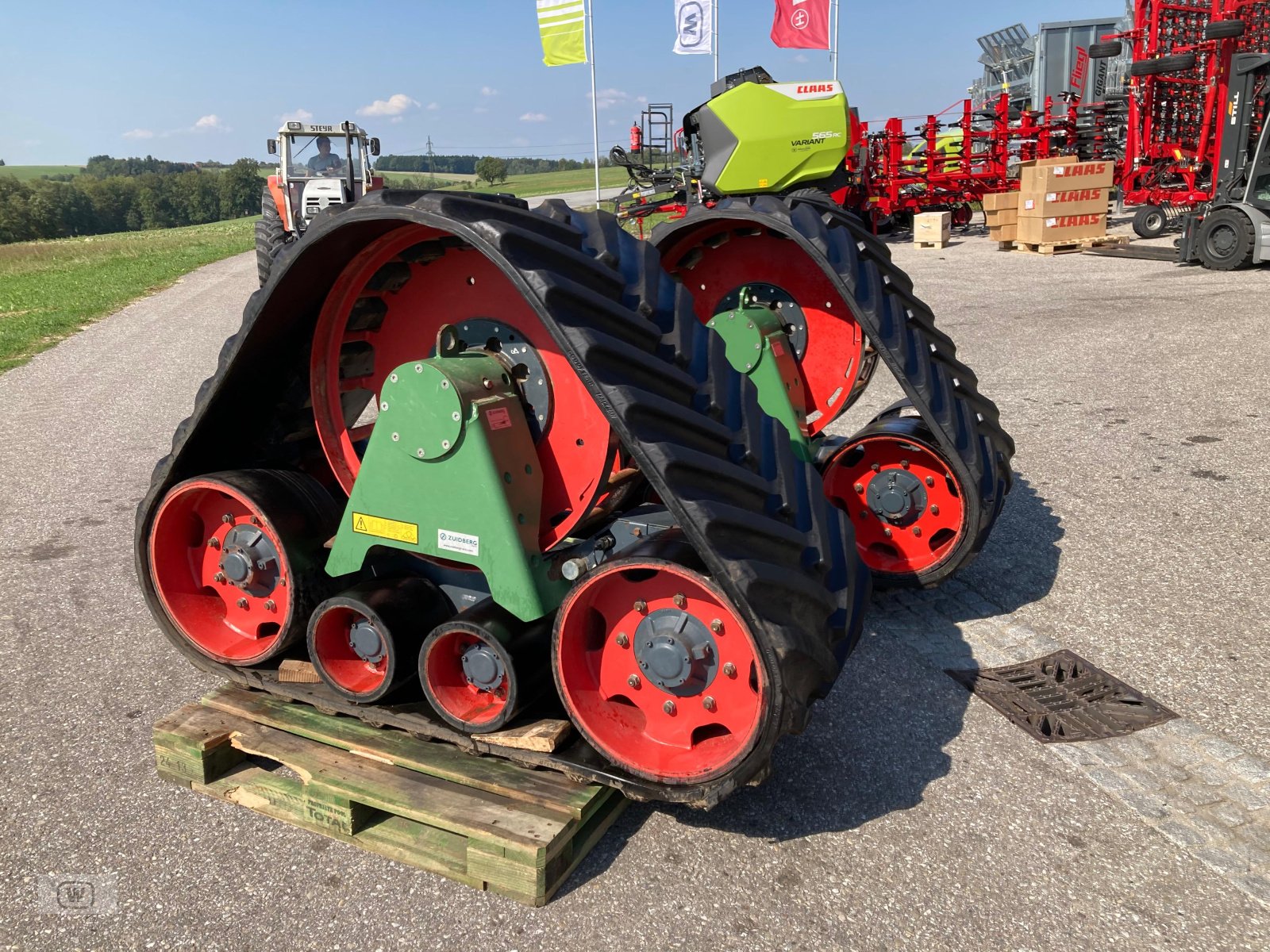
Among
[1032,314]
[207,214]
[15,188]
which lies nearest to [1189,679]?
[1032,314]

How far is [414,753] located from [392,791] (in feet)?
0.53

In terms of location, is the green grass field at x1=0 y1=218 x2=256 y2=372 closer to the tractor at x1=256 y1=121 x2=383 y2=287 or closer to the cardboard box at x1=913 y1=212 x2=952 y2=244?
the tractor at x1=256 y1=121 x2=383 y2=287

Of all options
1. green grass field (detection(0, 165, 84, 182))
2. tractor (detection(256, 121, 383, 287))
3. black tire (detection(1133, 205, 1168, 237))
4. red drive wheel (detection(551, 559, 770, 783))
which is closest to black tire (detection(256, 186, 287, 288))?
tractor (detection(256, 121, 383, 287))

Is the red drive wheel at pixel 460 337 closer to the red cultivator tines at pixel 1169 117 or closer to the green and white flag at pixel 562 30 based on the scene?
the red cultivator tines at pixel 1169 117

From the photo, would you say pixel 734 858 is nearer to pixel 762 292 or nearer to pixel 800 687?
pixel 800 687

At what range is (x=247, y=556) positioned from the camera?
10.2ft

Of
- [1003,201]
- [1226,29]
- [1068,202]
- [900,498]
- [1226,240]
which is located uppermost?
[1226,29]

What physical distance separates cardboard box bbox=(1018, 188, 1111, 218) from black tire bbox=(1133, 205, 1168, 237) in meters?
1.31

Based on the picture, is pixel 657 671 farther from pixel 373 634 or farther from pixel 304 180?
pixel 304 180

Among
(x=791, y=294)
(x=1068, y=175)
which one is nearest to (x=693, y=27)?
(x=1068, y=175)

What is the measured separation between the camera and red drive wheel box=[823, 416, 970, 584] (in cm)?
392

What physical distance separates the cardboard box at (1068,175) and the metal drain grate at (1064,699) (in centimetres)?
1380

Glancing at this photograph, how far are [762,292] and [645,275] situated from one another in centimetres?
192

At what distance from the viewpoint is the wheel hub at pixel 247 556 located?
3.12 m
